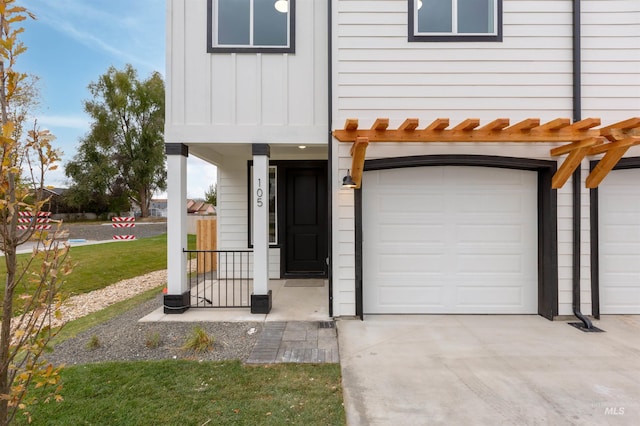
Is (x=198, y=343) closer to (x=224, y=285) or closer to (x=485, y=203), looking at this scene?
(x=224, y=285)

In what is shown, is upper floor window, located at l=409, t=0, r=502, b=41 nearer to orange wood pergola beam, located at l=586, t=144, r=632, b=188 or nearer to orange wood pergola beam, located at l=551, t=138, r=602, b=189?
orange wood pergola beam, located at l=551, t=138, r=602, b=189

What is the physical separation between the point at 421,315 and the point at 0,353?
168 inches

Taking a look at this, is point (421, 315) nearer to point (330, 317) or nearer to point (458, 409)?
point (330, 317)

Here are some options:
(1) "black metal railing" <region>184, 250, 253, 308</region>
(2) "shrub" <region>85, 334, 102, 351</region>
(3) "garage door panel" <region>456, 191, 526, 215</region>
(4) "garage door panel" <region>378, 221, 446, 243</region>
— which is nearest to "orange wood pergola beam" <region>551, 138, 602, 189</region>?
(3) "garage door panel" <region>456, 191, 526, 215</region>

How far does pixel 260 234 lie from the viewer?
4543mm

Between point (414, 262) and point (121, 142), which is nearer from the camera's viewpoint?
point (414, 262)

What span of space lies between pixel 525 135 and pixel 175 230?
4.64 m

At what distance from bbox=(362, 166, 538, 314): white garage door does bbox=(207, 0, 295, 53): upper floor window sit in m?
2.28

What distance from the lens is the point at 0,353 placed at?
1.63m

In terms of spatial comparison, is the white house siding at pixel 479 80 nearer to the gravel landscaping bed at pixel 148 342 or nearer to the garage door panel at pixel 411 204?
the garage door panel at pixel 411 204

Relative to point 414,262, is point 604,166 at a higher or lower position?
higher

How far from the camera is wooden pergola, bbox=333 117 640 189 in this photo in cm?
372

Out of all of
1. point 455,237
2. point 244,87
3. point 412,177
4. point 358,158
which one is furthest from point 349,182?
point 244,87

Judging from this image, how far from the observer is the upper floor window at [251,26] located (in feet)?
14.9
